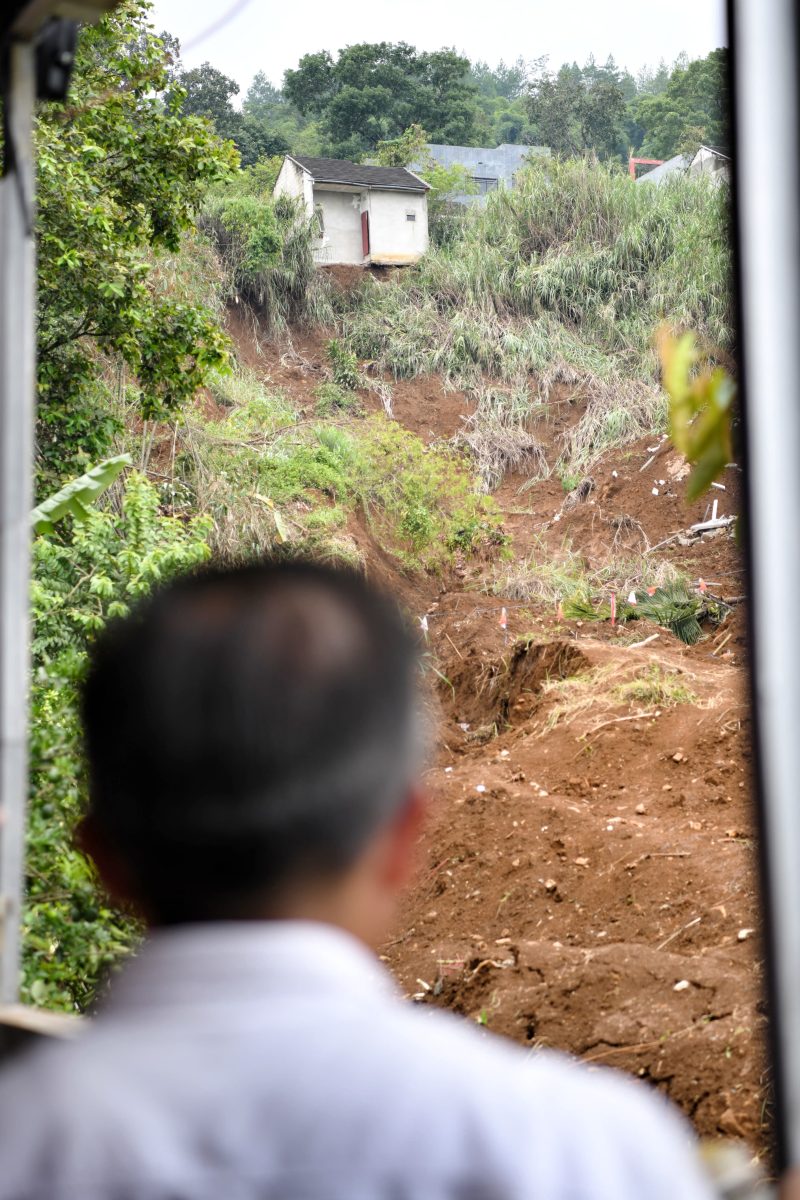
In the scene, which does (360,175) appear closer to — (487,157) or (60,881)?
(487,157)

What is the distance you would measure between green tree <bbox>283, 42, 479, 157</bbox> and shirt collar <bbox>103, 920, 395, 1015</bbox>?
35.1 meters

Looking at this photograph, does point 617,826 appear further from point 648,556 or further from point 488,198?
point 488,198

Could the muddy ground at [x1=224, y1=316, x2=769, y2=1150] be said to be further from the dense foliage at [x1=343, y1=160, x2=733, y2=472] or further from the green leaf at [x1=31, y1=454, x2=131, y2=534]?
the dense foliage at [x1=343, y1=160, x2=733, y2=472]

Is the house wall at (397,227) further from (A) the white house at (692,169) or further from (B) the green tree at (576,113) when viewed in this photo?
(B) the green tree at (576,113)

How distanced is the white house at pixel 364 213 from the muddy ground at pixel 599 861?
13.5 meters

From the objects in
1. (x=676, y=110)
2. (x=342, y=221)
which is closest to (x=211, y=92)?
(x=342, y=221)

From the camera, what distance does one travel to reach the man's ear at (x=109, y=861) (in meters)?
0.76

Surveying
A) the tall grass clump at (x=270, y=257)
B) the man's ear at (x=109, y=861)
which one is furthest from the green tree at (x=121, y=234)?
the tall grass clump at (x=270, y=257)

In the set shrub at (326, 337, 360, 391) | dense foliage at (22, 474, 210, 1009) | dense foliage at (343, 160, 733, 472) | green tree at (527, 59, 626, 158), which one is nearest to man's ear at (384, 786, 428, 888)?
dense foliage at (22, 474, 210, 1009)

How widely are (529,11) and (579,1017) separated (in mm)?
33582

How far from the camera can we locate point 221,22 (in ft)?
6.55

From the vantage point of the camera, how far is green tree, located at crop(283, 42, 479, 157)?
34.4 m

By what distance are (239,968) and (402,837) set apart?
150 millimetres

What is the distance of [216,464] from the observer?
12.8 meters
